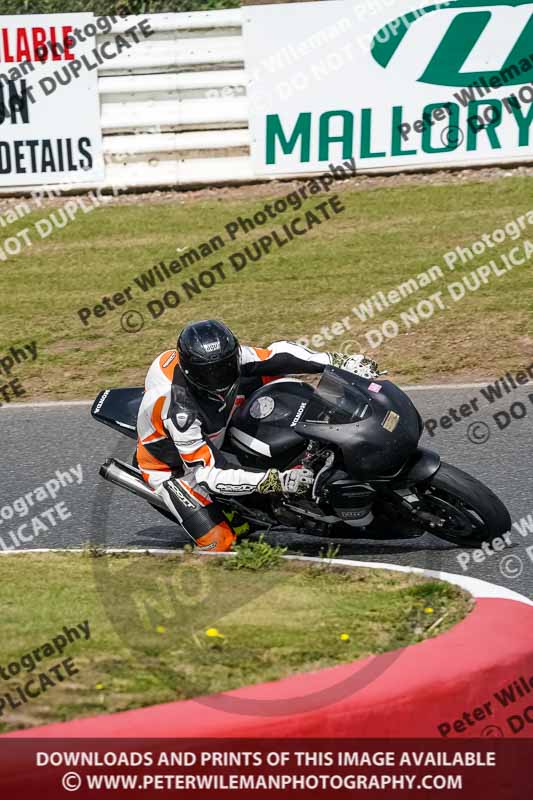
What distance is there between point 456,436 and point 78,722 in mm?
4474

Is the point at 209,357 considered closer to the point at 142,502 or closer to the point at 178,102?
the point at 142,502

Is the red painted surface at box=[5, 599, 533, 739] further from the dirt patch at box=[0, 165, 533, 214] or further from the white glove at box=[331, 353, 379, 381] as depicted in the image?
the dirt patch at box=[0, 165, 533, 214]

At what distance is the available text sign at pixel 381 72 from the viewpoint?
12.0 meters

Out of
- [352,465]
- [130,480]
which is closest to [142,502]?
[130,480]

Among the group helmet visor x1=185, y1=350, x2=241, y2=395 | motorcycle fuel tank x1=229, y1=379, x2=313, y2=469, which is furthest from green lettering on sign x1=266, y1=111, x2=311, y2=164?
helmet visor x1=185, y1=350, x2=241, y2=395

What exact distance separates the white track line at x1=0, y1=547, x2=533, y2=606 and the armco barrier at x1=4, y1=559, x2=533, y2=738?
643mm

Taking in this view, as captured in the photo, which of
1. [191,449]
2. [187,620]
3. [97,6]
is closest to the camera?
[187,620]

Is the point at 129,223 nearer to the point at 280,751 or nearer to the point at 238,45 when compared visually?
the point at 238,45

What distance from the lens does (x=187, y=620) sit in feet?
15.6

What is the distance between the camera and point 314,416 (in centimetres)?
567

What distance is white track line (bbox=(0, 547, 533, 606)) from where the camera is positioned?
5.09 metres

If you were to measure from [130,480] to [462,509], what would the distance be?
72.9 inches

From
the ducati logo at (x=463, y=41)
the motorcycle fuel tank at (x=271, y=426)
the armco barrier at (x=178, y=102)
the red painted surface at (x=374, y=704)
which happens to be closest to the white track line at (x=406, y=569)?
the motorcycle fuel tank at (x=271, y=426)

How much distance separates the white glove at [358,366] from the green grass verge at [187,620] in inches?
44.7
